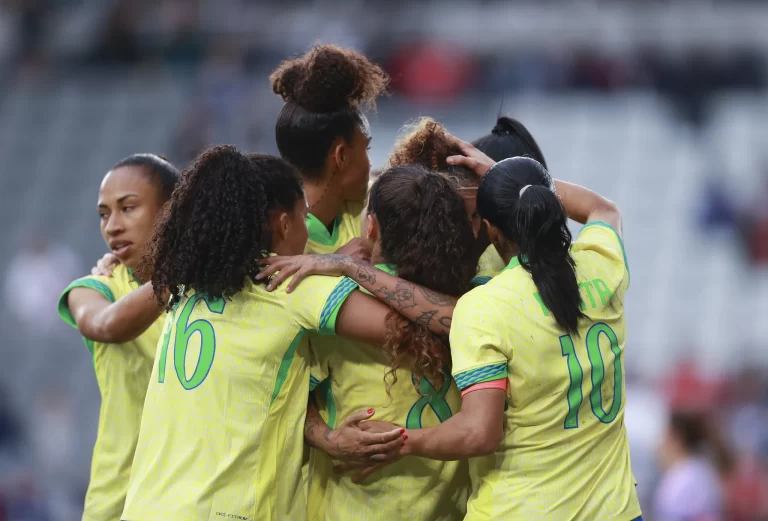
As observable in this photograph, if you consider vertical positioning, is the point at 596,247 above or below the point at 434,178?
below

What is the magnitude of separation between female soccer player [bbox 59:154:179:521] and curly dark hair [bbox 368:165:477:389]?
1014mm

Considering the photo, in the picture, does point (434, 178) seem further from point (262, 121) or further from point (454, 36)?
point (454, 36)

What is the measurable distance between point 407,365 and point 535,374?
42cm

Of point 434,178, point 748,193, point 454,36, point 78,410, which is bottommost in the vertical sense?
point 78,410

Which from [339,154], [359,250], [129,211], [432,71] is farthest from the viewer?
[432,71]

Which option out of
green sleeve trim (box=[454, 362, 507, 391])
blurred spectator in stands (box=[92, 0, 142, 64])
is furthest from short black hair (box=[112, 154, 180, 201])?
blurred spectator in stands (box=[92, 0, 142, 64])

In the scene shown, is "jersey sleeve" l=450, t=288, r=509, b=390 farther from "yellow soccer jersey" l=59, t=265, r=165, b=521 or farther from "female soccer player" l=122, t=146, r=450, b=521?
"yellow soccer jersey" l=59, t=265, r=165, b=521

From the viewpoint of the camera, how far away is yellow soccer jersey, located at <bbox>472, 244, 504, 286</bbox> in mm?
3559

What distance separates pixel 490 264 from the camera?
11.8ft

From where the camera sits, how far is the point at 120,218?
3953 millimetres

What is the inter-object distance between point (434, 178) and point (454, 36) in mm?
12588

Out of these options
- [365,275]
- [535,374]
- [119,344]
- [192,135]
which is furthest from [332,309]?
[192,135]

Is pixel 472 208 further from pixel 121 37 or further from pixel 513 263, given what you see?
pixel 121 37

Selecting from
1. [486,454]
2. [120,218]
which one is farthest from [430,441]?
[120,218]
